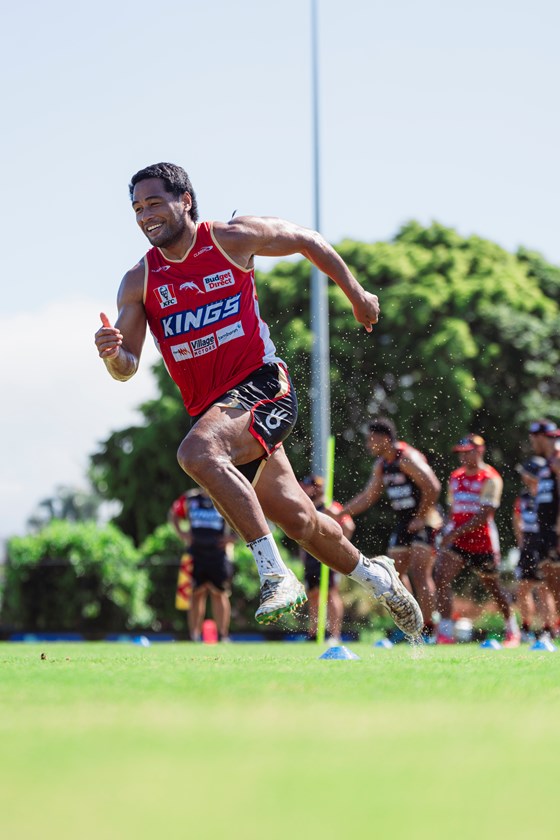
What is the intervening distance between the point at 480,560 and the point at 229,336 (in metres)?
7.49

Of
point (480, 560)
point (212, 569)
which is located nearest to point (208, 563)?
point (212, 569)

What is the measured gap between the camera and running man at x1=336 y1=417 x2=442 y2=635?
1263 centimetres

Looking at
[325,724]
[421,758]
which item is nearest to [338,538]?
[325,724]

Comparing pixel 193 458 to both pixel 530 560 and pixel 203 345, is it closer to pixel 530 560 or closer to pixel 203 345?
pixel 203 345

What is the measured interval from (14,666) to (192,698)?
2.16m

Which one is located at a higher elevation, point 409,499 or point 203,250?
point 203,250

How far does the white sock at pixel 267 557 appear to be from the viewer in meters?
6.03

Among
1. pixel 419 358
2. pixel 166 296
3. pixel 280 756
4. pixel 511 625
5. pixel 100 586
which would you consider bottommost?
pixel 280 756

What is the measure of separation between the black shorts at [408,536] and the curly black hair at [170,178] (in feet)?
21.5

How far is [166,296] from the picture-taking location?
6.57 metres

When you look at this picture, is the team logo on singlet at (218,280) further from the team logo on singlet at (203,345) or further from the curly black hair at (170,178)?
the curly black hair at (170,178)

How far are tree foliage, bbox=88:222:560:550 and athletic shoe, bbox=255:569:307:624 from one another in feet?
71.3

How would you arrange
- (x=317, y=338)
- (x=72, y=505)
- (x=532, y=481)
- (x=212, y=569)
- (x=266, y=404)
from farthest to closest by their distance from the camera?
(x=72, y=505)
(x=317, y=338)
(x=212, y=569)
(x=532, y=481)
(x=266, y=404)

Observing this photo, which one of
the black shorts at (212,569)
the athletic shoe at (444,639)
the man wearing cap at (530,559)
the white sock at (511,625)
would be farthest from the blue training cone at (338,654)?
the black shorts at (212,569)
